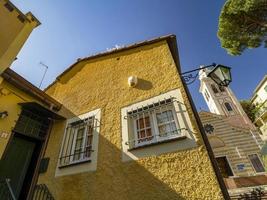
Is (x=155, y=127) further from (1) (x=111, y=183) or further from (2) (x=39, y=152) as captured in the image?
(2) (x=39, y=152)

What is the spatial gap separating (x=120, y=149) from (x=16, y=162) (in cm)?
366

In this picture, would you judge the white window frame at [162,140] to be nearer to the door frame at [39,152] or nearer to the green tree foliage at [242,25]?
the door frame at [39,152]

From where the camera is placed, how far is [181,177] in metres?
3.53

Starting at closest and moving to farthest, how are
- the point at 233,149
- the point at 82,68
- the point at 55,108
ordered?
the point at 55,108
the point at 82,68
the point at 233,149

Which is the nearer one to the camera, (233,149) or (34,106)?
(34,106)

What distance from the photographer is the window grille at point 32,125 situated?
17.8 feet

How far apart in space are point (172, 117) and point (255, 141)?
18.7m

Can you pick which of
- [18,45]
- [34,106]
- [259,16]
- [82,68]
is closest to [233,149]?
[259,16]

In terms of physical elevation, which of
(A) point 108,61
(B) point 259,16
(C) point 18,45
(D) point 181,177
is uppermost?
(B) point 259,16

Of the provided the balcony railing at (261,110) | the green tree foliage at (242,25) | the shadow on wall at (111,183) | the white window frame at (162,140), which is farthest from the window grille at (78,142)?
the balcony railing at (261,110)

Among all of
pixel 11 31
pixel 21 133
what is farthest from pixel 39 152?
pixel 11 31

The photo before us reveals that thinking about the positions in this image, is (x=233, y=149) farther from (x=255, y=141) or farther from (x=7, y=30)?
(x=7, y=30)

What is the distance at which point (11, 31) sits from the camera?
17.0 ft

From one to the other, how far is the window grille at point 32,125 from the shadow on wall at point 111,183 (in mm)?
1865
